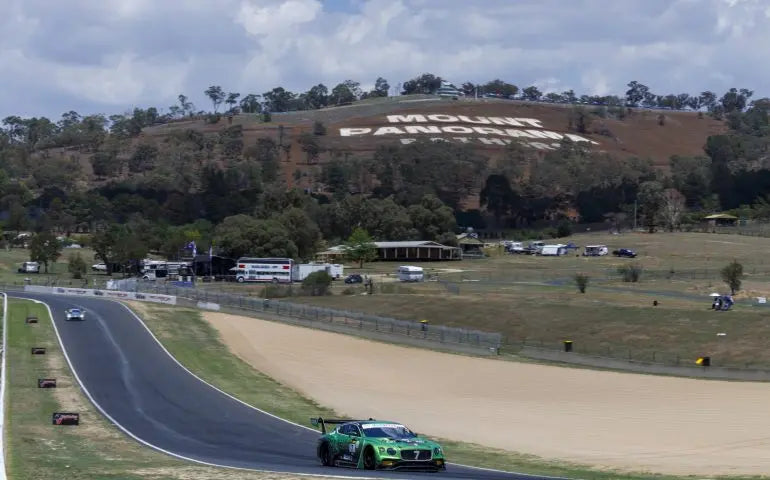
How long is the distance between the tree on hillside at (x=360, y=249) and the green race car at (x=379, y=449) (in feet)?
387

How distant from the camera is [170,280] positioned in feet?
422

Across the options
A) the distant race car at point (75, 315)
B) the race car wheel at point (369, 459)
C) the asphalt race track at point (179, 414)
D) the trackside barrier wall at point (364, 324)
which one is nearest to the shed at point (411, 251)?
the trackside barrier wall at point (364, 324)

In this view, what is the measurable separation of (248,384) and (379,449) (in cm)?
2716

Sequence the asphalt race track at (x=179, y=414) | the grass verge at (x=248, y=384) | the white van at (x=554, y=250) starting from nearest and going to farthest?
the asphalt race track at (x=179, y=414), the grass verge at (x=248, y=384), the white van at (x=554, y=250)

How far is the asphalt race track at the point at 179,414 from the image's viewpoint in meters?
29.5

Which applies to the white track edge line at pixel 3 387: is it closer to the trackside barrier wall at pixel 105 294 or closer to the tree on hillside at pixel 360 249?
the trackside barrier wall at pixel 105 294

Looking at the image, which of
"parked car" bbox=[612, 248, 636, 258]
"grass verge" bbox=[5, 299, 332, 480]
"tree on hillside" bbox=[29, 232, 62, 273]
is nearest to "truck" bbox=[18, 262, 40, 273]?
"tree on hillside" bbox=[29, 232, 62, 273]

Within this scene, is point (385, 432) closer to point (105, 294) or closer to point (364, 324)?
point (364, 324)

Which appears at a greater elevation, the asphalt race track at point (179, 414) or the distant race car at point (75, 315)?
the distant race car at point (75, 315)

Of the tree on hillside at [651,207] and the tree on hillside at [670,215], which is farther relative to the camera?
the tree on hillside at [651,207]

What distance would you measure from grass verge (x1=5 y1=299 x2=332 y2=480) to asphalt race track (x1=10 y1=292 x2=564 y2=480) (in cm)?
Answer: 82

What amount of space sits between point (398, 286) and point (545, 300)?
73.7 ft

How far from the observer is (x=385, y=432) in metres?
28.2

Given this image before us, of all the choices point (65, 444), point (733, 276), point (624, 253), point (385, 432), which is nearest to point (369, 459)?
point (385, 432)
